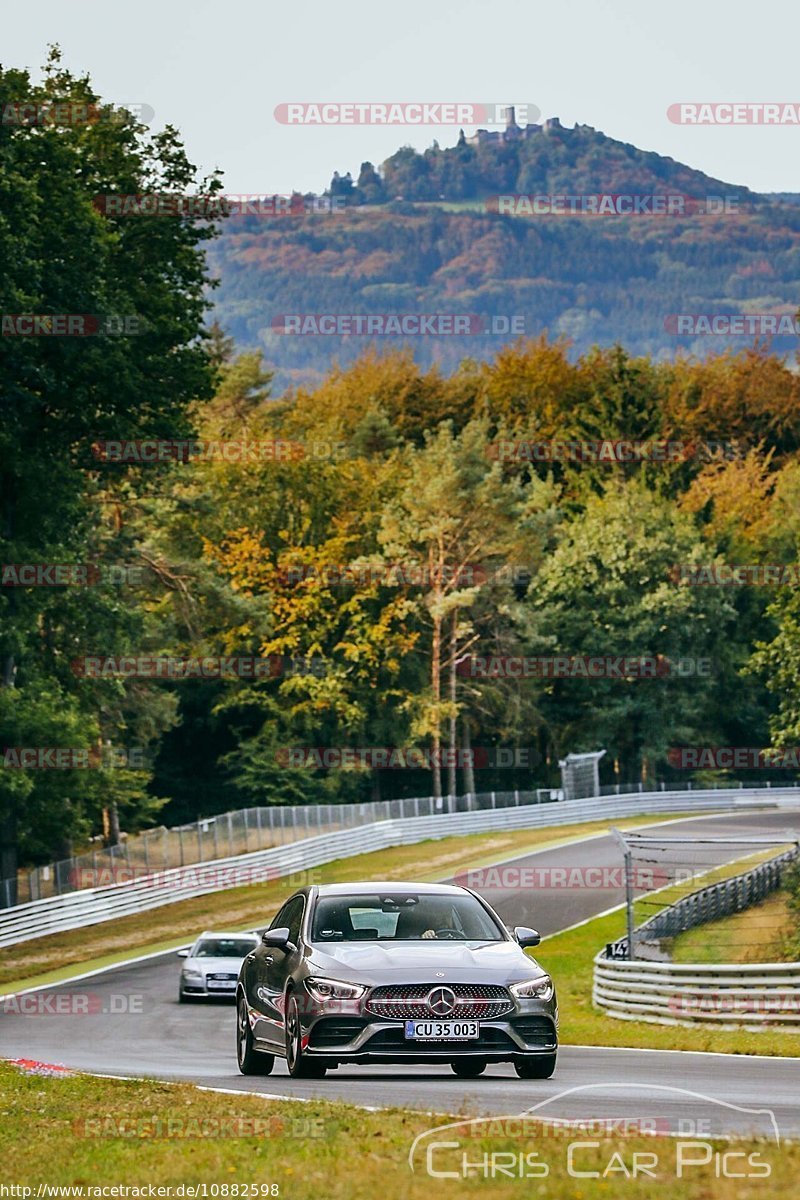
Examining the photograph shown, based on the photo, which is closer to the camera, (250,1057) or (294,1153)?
(294,1153)

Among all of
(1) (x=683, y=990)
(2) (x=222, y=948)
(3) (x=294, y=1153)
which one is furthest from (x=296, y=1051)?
(2) (x=222, y=948)

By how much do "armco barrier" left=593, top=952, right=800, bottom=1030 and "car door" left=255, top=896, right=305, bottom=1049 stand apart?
9.60 metres

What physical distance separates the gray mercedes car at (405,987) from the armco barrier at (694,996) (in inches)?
380

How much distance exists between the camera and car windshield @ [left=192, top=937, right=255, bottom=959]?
3344 cm

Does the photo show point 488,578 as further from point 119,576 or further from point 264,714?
point 119,576

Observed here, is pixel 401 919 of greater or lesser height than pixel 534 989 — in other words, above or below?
above

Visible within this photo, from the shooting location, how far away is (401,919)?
1493cm

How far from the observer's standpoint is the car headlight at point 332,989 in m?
13.8

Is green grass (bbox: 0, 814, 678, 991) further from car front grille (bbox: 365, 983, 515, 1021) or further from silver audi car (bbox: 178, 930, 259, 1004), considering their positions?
car front grille (bbox: 365, 983, 515, 1021)

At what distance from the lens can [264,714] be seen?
81.2 metres

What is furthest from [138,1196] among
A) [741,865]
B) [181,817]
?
[181,817]

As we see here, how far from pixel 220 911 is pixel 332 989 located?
3788 centimetres

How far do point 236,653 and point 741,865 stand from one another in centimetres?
3234

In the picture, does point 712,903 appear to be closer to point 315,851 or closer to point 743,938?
point 743,938
